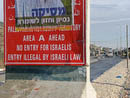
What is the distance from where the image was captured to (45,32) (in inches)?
277

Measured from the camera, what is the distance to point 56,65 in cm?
695

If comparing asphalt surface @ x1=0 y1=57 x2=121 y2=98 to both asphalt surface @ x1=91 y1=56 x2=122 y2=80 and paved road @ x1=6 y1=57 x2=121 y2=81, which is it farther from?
asphalt surface @ x1=91 y1=56 x2=122 y2=80

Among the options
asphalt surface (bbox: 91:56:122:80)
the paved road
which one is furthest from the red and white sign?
asphalt surface (bbox: 91:56:122:80)

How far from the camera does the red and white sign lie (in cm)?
679

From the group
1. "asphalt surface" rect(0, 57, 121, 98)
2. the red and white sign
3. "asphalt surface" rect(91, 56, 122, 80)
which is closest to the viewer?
"asphalt surface" rect(0, 57, 121, 98)

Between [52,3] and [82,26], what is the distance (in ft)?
3.90

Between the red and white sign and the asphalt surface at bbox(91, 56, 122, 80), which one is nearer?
the red and white sign

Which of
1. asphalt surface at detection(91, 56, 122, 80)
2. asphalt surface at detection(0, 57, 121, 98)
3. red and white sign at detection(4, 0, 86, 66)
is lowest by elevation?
asphalt surface at detection(91, 56, 122, 80)

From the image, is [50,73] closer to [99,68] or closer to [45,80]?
[45,80]

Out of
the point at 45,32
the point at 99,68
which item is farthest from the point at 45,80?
the point at 99,68

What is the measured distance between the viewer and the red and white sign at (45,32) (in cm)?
679

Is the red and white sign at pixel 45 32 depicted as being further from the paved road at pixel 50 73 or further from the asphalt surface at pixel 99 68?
the asphalt surface at pixel 99 68

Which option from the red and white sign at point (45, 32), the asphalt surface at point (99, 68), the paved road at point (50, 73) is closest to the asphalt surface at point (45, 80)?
the paved road at point (50, 73)

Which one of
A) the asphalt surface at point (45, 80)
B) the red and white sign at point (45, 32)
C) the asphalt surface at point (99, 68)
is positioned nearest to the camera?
the asphalt surface at point (45, 80)
